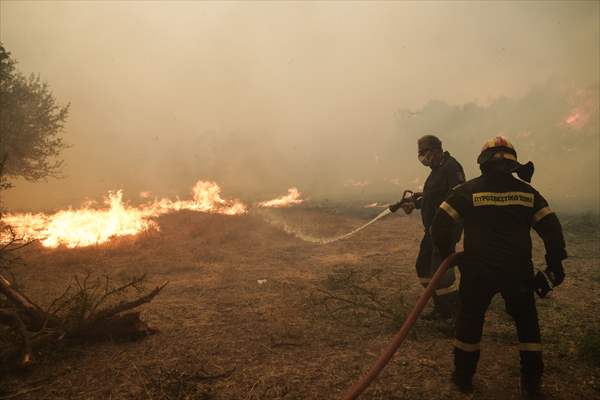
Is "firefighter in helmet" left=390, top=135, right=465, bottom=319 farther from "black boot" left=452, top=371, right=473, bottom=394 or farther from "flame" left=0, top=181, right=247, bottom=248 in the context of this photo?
Result: "flame" left=0, top=181, right=247, bottom=248

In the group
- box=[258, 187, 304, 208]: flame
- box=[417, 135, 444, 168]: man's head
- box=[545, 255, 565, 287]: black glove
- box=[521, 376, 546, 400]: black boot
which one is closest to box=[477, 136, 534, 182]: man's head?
box=[545, 255, 565, 287]: black glove

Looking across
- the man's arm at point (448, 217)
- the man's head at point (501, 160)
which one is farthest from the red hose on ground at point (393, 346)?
the man's head at point (501, 160)

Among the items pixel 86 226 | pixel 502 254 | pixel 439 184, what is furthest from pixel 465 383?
pixel 86 226

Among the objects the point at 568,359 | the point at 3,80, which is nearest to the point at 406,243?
the point at 568,359

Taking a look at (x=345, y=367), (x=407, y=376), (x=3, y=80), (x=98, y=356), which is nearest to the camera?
(x=407, y=376)

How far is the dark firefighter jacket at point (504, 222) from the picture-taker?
10.5ft

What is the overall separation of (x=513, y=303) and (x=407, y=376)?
1.36 meters

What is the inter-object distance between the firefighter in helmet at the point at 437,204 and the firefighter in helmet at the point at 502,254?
1.52 m

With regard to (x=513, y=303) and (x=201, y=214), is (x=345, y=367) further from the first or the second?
(x=201, y=214)

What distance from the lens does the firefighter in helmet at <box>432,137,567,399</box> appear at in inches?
125

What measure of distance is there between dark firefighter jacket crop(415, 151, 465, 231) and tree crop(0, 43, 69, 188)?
18.5 meters

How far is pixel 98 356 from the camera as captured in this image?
4.27 m

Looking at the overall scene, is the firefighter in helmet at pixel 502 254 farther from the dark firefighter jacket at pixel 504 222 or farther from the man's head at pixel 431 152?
the man's head at pixel 431 152

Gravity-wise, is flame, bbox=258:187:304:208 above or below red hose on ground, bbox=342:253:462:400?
above
